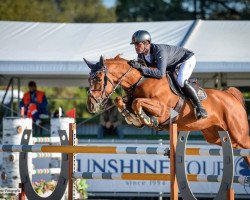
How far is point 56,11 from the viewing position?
7694 cm

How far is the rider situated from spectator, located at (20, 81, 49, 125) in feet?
18.4

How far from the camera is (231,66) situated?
1320cm

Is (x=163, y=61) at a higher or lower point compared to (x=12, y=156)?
higher

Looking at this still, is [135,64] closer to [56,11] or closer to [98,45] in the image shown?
[98,45]

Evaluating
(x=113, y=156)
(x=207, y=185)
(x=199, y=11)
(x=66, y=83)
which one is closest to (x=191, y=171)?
(x=207, y=185)

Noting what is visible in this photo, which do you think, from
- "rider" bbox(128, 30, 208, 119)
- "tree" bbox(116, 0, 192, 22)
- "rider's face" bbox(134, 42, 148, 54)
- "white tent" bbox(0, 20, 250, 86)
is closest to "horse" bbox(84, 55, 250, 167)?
"rider" bbox(128, 30, 208, 119)

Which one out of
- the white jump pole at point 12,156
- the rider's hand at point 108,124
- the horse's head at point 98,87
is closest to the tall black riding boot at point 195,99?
the horse's head at point 98,87

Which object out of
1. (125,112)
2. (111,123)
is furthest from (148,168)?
(125,112)

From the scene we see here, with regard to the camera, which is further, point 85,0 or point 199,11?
point 85,0

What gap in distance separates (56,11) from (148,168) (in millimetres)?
65946

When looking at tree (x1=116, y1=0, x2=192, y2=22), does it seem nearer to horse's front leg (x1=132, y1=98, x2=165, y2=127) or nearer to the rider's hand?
the rider's hand

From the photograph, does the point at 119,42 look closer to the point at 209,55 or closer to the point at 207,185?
the point at 209,55

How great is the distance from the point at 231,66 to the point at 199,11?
1604cm

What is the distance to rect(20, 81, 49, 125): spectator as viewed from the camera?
14.8m
